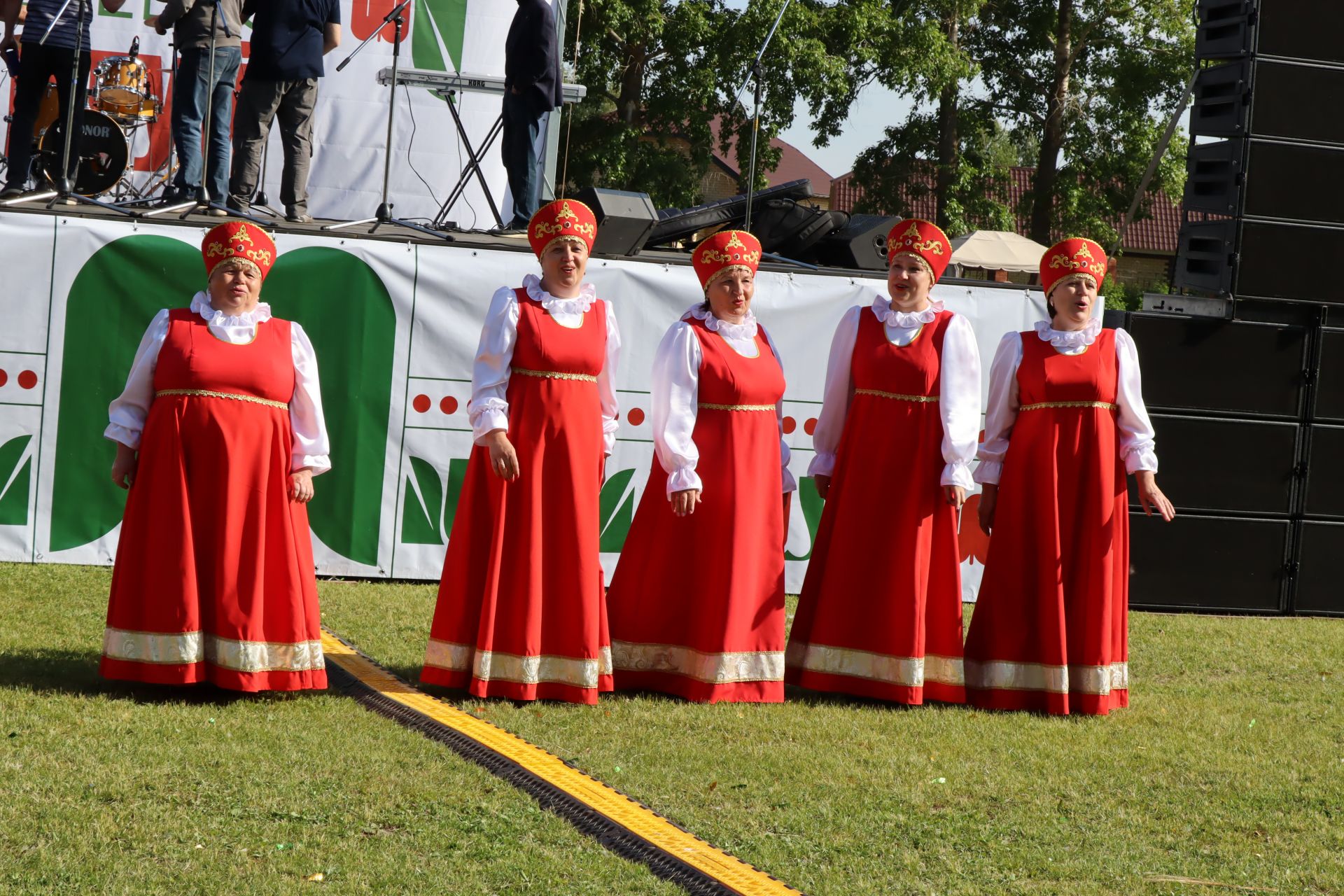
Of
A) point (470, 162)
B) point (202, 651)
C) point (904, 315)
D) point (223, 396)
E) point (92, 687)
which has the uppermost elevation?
point (470, 162)

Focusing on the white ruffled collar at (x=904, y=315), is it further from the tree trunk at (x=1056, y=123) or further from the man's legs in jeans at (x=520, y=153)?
the tree trunk at (x=1056, y=123)

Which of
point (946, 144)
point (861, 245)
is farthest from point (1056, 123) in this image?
point (861, 245)

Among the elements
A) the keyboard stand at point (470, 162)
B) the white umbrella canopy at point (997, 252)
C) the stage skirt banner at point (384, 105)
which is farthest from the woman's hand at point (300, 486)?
the white umbrella canopy at point (997, 252)

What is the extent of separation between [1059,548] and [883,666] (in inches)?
32.2

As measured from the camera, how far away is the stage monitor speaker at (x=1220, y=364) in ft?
26.3

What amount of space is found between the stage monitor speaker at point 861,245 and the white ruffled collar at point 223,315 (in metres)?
4.30

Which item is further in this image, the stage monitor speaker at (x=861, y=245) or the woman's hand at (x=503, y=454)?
the stage monitor speaker at (x=861, y=245)

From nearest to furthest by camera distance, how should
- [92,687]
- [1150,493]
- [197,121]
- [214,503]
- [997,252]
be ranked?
[214,503]
[92,687]
[1150,493]
[197,121]
[997,252]

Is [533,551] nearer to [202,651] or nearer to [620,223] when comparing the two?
[202,651]

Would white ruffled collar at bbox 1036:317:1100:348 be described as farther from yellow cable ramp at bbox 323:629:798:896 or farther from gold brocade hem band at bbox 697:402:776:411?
yellow cable ramp at bbox 323:629:798:896

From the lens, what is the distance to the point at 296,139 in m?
8.41

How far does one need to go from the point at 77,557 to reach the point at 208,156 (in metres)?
2.31

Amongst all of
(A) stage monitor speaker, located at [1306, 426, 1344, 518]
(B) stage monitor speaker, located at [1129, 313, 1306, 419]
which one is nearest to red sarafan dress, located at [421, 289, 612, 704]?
(B) stage monitor speaker, located at [1129, 313, 1306, 419]

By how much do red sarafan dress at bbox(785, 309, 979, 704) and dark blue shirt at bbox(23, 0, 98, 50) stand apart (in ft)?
17.3
